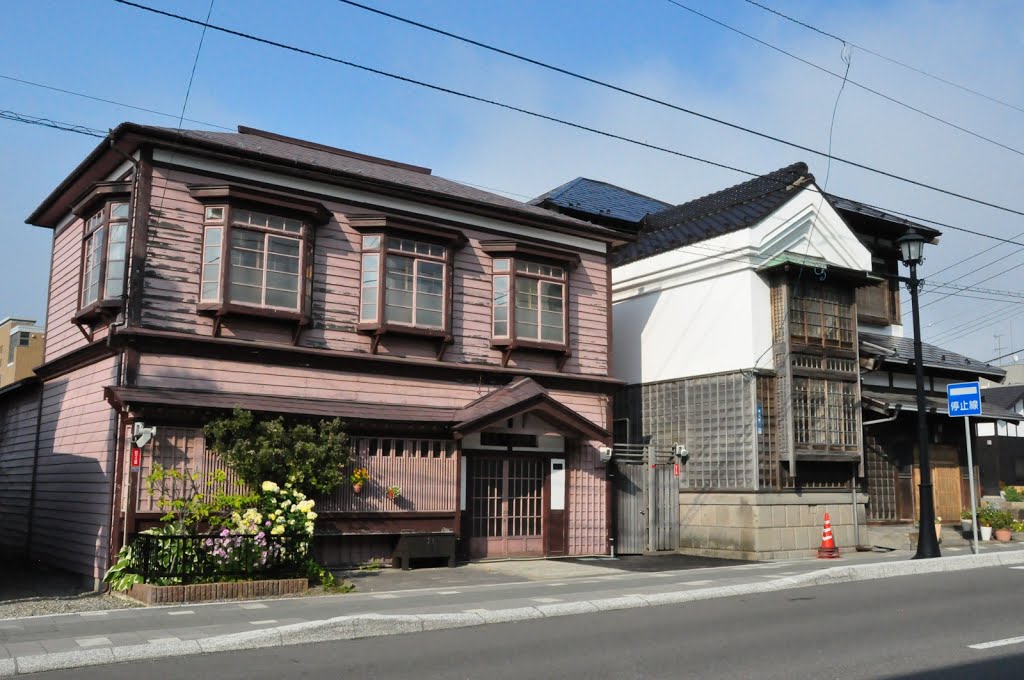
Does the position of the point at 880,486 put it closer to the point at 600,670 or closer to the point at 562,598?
the point at 562,598

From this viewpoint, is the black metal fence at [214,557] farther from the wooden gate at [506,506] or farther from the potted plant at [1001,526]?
the potted plant at [1001,526]

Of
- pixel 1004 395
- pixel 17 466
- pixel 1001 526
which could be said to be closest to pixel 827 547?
pixel 1001 526

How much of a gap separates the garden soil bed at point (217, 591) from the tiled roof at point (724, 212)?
1316 centimetres

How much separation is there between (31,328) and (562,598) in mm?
34532

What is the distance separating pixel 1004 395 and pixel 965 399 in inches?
925

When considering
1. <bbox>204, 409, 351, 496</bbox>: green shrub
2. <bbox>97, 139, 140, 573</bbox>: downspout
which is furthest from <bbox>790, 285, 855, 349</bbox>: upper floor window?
<bbox>97, 139, 140, 573</bbox>: downspout

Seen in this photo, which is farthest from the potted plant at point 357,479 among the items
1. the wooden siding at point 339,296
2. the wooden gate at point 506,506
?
the wooden gate at point 506,506

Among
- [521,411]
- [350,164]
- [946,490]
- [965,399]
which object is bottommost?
[946,490]

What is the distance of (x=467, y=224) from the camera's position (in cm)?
1925

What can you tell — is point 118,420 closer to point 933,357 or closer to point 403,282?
point 403,282

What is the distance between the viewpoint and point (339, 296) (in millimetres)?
17406

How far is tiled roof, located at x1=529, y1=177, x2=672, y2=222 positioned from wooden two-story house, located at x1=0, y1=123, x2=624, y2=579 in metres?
6.83

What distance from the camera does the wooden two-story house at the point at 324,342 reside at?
15.5 m

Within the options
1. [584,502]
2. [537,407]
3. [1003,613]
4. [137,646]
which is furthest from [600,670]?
[584,502]
